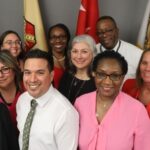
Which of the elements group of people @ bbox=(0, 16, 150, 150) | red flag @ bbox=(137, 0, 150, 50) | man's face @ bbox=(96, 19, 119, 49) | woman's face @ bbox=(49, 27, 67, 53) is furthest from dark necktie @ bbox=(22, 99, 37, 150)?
red flag @ bbox=(137, 0, 150, 50)

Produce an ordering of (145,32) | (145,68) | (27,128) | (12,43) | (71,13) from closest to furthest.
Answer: (27,128)
(145,68)
(12,43)
(145,32)
(71,13)

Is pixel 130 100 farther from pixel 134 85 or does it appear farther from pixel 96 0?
pixel 96 0

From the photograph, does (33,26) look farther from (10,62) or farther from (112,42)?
(10,62)

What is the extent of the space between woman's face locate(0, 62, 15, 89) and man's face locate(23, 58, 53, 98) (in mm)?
445

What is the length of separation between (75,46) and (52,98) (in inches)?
26.9

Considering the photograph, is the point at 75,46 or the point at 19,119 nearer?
the point at 19,119

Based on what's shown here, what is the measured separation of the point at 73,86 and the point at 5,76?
0.52m

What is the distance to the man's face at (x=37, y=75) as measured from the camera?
1711mm

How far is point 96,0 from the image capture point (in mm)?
3455

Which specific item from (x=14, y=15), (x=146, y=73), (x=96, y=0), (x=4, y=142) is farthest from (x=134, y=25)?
(x=4, y=142)

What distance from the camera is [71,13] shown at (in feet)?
12.2

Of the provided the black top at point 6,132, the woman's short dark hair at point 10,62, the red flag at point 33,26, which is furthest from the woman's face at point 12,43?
the black top at point 6,132

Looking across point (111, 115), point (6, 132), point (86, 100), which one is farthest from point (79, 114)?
point (6, 132)

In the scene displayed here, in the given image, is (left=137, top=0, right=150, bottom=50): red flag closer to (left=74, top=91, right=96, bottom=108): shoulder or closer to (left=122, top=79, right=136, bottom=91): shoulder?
(left=122, top=79, right=136, bottom=91): shoulder
